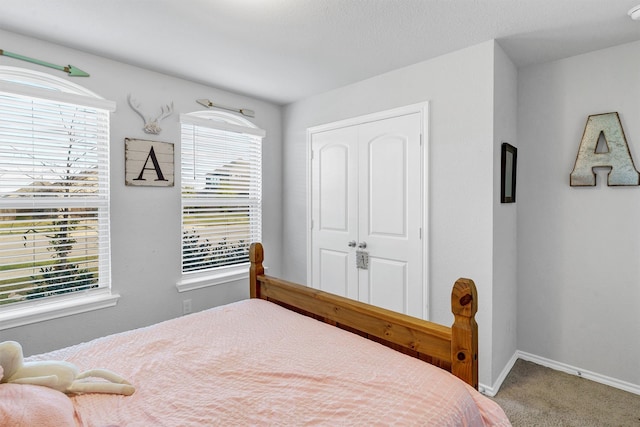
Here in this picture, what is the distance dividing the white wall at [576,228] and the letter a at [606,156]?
0.20ft

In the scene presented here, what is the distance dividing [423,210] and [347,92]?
1361mm

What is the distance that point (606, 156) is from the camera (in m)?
2.36

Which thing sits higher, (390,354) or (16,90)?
(16,90)

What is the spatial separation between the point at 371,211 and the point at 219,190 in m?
1.52

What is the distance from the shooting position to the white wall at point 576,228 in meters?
2.32

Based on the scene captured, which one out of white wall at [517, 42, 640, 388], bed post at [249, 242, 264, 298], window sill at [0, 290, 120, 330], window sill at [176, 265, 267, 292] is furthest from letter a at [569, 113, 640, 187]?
window sill at [0, 290, 120, 330]

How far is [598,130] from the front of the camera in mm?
2389

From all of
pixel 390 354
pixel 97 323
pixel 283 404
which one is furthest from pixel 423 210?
pixel 97 323

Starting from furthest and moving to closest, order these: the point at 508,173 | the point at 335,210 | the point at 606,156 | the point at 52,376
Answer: the point at 335,210
the point at 508,173
the point at 606,156
the point at 52,376

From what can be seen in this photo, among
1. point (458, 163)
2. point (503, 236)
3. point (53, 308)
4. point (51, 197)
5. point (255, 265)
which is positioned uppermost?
point (458, 163)

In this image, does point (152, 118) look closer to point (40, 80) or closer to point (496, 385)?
point (40, 80)

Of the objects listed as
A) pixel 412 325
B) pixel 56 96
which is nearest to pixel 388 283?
pixel 412 325

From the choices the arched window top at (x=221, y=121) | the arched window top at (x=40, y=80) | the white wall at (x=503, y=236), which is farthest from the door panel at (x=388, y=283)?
the arched window top at (x=40, y=80)

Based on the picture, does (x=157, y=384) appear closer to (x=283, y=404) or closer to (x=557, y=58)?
(x=283, y=404)
